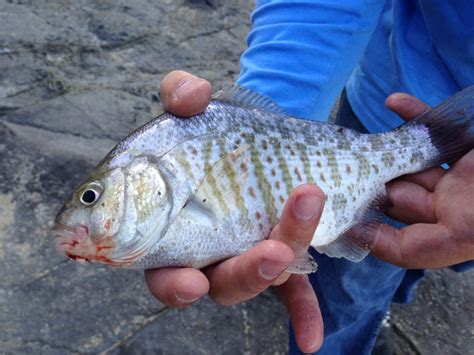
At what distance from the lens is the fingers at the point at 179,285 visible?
1.41 m

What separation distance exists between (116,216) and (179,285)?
0.22 metres

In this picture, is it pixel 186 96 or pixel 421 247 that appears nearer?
pixel 186 96

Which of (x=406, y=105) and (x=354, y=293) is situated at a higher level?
(x=406, y=105)

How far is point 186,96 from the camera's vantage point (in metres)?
1.53

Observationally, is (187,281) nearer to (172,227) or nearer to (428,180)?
(172,227)

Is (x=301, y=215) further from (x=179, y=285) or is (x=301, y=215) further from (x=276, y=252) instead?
(x=179, y=285)

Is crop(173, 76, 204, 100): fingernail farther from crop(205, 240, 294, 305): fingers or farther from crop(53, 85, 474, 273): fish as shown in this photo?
crop(205, 240, 294, 305): fingers

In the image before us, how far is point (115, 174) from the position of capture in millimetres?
1464

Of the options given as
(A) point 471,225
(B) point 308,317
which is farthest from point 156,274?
(A) point 471,225

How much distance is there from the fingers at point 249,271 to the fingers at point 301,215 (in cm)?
7

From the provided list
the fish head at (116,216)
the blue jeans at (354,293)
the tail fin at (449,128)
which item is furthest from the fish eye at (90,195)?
the blue jeans at (354,293)

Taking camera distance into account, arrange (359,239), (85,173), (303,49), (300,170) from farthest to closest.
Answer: (85,173) < (303,49) < (359,239) < (300,170)

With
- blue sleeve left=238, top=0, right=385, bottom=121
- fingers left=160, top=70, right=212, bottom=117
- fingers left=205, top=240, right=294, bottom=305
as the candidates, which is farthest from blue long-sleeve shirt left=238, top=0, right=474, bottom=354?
fingers left=205, top=240, right=294, bottom=305

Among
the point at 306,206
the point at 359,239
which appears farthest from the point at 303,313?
the point at 306,206
